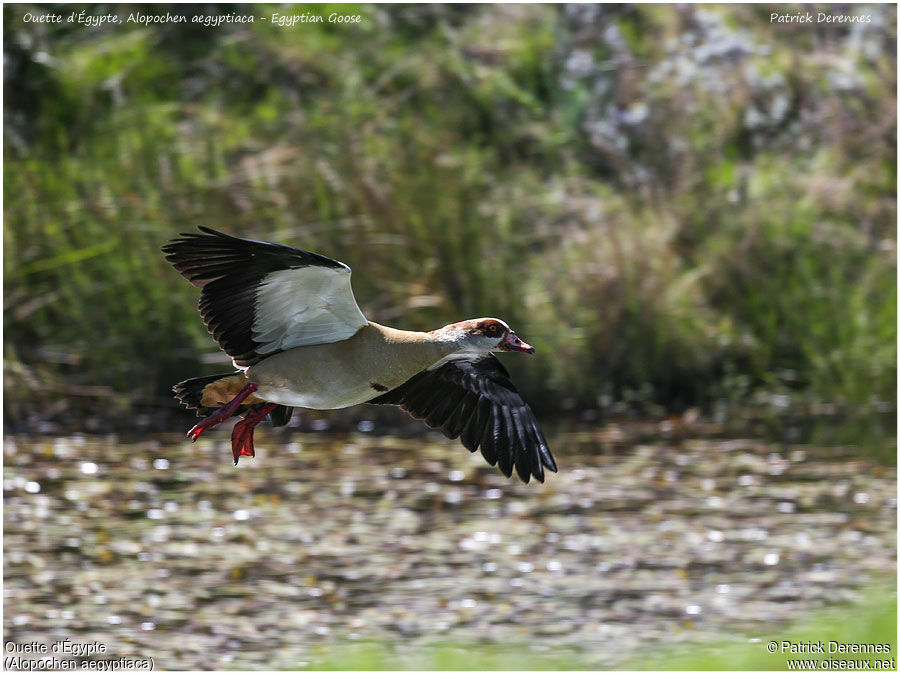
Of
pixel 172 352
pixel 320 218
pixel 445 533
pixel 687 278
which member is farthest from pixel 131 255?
pixel 687 278

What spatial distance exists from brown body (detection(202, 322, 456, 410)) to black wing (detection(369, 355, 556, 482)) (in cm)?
77

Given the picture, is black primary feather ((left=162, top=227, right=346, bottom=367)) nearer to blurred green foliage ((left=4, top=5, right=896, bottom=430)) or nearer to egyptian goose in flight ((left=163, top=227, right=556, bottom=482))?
egyptian goose in flight ((left=163, top=227, right=556, bottom=482))

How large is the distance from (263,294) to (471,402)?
1.11 meters

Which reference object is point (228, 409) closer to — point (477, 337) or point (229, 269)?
point (229, 269)

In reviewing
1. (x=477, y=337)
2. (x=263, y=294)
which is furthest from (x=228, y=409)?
(x=477, y=337)

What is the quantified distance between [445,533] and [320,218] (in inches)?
108

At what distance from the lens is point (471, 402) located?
193 inches

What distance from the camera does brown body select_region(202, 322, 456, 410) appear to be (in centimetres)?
401

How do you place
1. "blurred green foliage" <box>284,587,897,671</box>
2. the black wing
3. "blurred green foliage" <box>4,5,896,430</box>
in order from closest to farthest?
the black wing < "blurred green foliage" <box>284,587,897,671</box> < "blurred green foliage" <box>4,5,896,430</box>

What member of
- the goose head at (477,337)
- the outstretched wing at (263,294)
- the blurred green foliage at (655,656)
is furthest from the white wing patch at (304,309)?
the blurred green foliage at (655,656)

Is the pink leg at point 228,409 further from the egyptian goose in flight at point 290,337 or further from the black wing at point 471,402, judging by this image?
the black wing at point 471,402

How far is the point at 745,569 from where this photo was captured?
8.17 m

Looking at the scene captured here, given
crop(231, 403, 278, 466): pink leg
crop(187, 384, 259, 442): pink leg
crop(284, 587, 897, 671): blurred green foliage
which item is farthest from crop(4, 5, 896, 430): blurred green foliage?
crop(187, 384, 259, 442): pink leg

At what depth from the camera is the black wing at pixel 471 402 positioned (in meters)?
4.85
